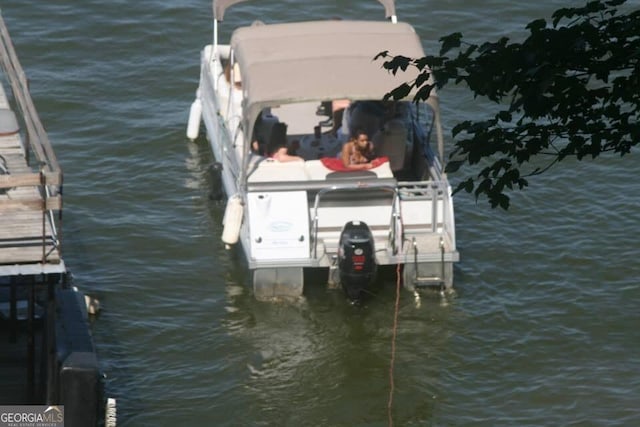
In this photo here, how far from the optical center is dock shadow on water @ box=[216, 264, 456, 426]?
16.3 metres

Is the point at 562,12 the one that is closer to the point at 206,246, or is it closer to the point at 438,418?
the point at 438,418

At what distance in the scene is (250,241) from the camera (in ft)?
59.0

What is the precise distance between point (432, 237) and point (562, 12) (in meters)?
8.51

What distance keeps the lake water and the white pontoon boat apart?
2.14 feet

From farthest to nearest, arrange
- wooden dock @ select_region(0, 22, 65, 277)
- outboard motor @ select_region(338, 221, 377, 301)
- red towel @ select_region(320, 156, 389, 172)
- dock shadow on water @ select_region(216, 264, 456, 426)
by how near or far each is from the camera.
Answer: red towel @ select_region(320, 156, 389, 172) < outboard motor @ select_region(338, 221, 377, 301) < dock shadow on water @ select_region(216, 264, 456, 426) < wooden dock @ select_region(0, 22, 65, 277)

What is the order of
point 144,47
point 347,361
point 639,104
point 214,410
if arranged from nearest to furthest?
1. point 639,104
2. point 214,410
3. point 347,361
4. point 144,47

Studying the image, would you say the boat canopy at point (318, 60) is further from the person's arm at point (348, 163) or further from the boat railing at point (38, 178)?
the boat railing at point (38, 178)

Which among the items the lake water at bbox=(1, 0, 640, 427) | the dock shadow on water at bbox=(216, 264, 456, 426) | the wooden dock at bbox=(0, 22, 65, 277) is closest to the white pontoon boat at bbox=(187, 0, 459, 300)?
the dock shadow on water at bbox=(216, 264, 456, 426)

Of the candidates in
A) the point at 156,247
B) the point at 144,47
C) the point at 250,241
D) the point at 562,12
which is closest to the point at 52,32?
the point at 144,47

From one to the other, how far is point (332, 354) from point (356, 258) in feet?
3.99

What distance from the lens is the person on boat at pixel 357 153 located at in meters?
18.9

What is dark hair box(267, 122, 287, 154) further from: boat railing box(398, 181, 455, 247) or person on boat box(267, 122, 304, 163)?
boat railing box(398, 181, 455, 247)

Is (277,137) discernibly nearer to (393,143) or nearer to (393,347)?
(393,143)

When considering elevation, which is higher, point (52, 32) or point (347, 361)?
point (52, 32)
